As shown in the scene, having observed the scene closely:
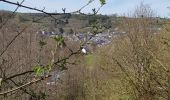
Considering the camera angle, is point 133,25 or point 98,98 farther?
point 98,98

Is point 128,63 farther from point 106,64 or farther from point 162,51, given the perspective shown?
point 162,51

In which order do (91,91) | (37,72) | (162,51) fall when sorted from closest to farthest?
1. (37,72)
2. (162,51)
3. (91,91)

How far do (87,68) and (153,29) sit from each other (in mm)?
33542

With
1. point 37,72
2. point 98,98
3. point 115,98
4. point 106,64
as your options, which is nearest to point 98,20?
point 37,72

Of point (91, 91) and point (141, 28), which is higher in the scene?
point (141, 28)

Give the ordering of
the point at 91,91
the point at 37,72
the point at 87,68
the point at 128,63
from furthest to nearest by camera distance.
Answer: the point at 87,68
the point at 91,91
the point at 128,63
the point at 37,72

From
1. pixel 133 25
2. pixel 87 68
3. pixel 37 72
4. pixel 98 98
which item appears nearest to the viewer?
pixel 37 72

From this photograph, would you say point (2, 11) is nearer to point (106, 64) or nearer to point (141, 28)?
point (141, 28)

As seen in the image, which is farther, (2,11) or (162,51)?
(162,51)

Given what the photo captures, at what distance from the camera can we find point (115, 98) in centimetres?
3162

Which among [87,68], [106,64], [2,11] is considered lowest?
[87,68]

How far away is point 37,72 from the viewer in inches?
91.4

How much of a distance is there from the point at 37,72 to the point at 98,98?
3852cm

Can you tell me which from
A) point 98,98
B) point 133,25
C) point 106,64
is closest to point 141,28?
point 133,25
